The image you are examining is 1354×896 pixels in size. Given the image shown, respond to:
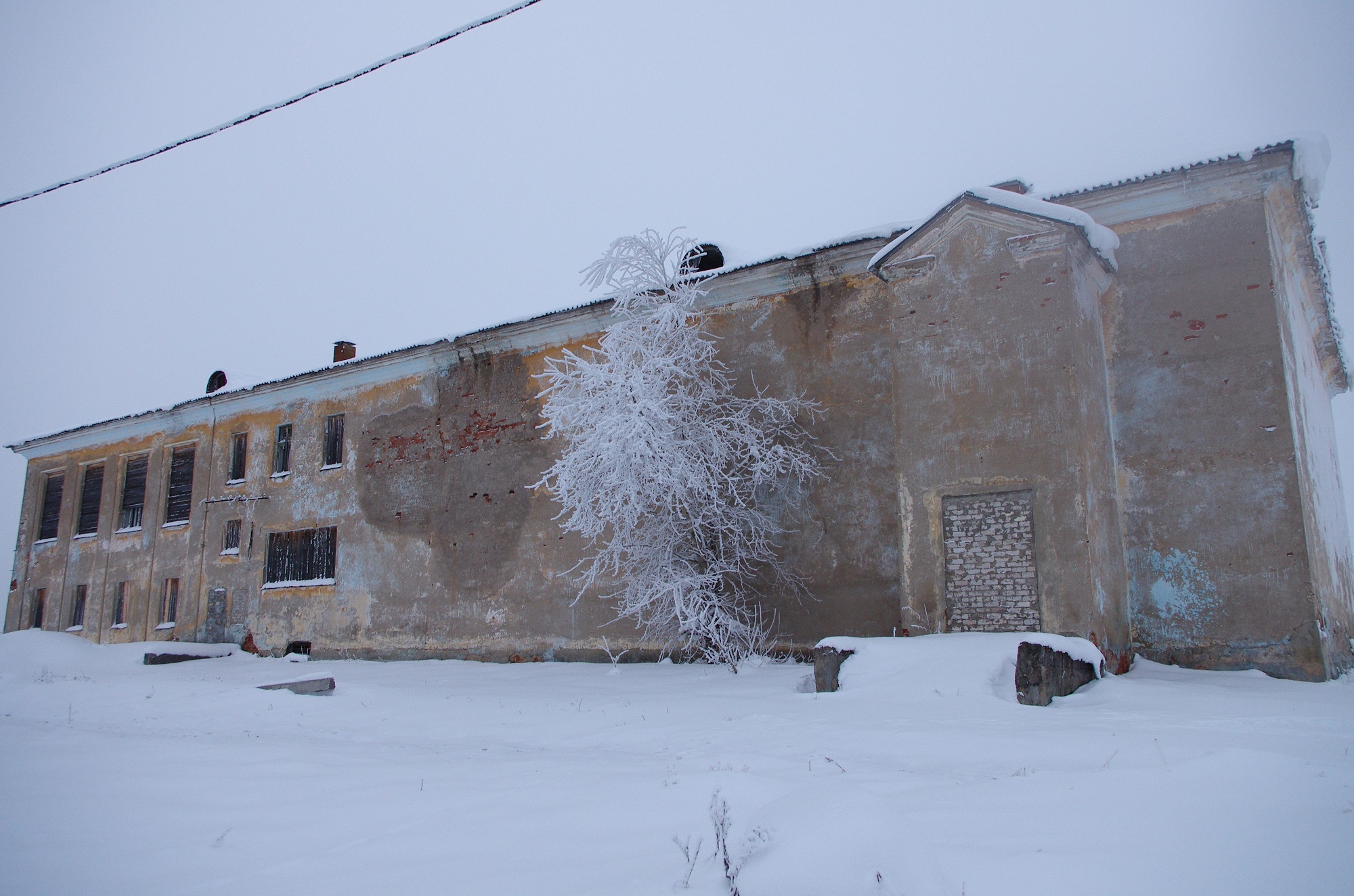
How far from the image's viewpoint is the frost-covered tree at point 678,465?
437 inches

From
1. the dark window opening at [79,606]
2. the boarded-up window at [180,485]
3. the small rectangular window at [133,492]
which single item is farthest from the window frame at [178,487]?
the dark window opening at [79,606]

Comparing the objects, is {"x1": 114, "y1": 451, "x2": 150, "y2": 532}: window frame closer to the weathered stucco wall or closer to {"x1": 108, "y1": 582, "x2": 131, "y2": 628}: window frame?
{"x1": 108, "y1": 582, "x2": 131, "y2": 628}: window frame

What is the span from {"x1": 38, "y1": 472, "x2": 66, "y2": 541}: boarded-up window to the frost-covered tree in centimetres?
1674

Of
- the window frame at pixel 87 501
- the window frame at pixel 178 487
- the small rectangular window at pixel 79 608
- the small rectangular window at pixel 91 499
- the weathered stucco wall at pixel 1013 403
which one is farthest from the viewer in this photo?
the small rectangular window at pixel 91 499

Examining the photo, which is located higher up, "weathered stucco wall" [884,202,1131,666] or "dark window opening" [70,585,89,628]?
"weathered stucco wall" [884,202,1131,666]

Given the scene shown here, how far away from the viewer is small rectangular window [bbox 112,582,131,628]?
66.0 feet

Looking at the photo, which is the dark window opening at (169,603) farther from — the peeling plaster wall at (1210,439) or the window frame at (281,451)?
the peeling plaster wall at (1210,439)

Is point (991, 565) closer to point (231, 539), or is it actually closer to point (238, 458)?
point (231, 539)

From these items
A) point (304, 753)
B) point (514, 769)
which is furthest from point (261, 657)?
point (514, 769)

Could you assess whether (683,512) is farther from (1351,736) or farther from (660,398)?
(1351,736)

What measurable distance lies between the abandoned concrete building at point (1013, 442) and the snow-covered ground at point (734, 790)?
141 cm

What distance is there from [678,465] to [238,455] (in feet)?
41.4

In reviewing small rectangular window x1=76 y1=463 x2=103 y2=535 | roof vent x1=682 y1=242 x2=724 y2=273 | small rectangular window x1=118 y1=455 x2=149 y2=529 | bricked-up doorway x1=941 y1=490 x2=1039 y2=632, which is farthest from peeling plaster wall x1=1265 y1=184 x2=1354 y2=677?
small rectangular window x1=76 y1=463 x2=103 y2=535

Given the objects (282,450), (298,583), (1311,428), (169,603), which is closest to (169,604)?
(169,603)
